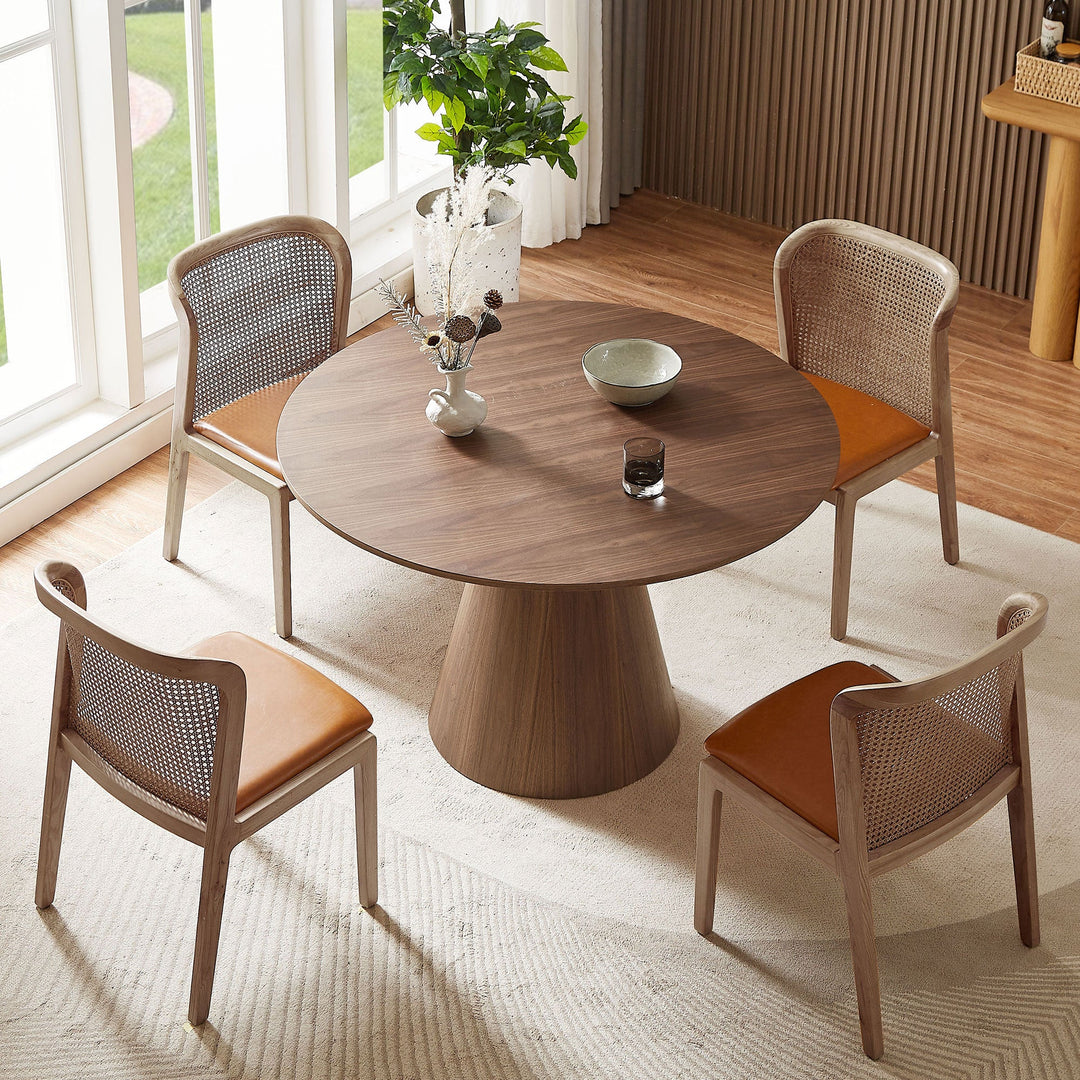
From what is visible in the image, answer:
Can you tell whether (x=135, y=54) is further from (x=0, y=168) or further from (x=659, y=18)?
(x=659, y=18)

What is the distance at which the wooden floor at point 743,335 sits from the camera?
3.85 metres

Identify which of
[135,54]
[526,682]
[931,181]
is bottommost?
[526,682]

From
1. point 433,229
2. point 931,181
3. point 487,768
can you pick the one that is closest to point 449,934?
point 487,768

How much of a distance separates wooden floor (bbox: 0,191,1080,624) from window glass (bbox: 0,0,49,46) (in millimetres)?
1168

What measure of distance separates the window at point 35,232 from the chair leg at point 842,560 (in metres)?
2.11

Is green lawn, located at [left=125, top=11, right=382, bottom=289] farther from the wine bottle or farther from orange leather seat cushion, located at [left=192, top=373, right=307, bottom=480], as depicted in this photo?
the wine bottle

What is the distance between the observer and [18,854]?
286 centimetres

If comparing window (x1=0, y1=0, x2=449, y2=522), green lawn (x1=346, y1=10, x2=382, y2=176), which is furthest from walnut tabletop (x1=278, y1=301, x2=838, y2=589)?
green lawn (x1=346, y1=10, x2=382, y2=176)

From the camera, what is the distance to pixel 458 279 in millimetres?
2699

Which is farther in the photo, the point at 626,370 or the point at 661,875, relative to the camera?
the point at 626,370

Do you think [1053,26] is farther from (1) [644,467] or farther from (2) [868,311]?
(1) [644,467]

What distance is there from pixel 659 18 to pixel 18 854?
3.90 m

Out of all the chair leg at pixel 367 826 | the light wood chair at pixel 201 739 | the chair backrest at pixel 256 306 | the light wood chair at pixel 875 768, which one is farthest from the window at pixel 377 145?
the light wood chair at pixel 875 768

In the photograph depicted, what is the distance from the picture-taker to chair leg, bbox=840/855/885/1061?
7.63 feet
